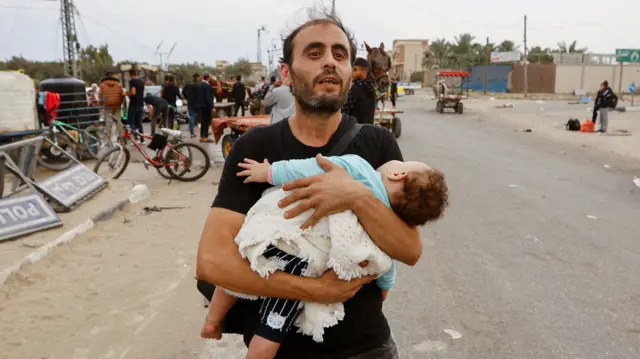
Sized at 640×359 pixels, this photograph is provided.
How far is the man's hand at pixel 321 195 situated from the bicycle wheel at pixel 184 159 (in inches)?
306

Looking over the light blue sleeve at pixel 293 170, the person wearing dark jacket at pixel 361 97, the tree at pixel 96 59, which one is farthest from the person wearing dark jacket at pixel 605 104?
the tree at pixel 96 59

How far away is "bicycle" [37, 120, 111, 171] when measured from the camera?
393 inches

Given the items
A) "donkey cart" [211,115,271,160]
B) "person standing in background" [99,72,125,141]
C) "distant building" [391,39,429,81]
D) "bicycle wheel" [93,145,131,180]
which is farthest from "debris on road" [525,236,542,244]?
"distant building" [391,39,429,81]

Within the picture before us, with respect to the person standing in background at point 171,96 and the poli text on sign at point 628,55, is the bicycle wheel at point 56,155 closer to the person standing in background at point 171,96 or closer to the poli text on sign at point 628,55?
the person standing in background at point 171,96

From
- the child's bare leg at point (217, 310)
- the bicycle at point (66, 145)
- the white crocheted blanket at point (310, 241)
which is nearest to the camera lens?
the white crocheted blanket at point (310, 241)

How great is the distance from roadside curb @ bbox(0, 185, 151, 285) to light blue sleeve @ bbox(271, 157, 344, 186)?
3.80 m

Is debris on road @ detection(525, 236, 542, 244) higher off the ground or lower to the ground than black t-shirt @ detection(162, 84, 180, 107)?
lower

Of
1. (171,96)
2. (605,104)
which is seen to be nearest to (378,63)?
(171,96)

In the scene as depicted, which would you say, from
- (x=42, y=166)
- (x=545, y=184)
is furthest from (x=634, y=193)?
(x=42, y=166)

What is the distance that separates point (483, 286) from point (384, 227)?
3.27m

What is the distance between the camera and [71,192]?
6.84 m

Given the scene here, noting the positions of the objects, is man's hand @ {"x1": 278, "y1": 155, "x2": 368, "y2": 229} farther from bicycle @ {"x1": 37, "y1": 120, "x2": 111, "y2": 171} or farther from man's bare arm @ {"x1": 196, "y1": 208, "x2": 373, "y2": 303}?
bicycle @ {"x1": 37, "y1": 120, "x2": 111, "y2": 171}

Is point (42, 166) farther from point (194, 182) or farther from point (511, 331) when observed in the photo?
point (511, 331)

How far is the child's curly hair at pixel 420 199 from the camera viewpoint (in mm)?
1610
